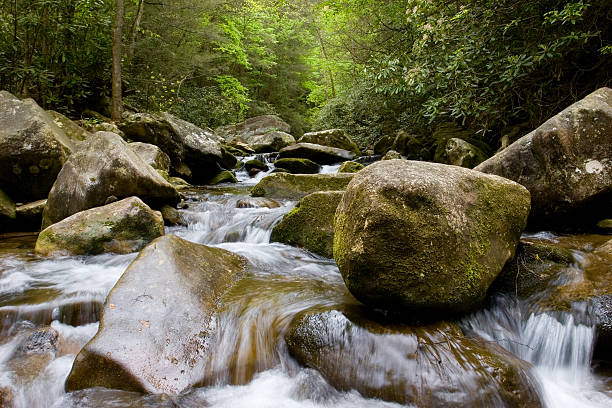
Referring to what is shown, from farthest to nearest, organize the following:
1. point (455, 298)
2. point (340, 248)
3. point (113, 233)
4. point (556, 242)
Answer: point (113, 233) < point (556, 242) < point (340, 248) < point (455, 298)

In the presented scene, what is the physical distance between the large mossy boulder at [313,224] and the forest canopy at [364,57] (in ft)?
9.74

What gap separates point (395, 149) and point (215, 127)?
9.93 meters

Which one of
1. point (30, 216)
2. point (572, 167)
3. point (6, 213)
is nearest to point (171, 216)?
point (30, 216)

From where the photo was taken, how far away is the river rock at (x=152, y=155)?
8.23 metres

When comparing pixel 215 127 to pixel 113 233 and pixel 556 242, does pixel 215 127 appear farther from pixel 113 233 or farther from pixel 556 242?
pixel 556 242

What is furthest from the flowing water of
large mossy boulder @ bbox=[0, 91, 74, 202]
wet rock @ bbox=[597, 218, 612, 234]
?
large mossy boulder @ bbox=[0, 91, 74, 202]

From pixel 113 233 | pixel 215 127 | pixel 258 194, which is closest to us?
pixel 113 233

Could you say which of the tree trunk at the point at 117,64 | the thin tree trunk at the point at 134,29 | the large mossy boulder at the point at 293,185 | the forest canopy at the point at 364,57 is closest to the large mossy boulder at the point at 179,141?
the tree trunk at the point at 117,64

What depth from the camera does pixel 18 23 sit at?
7.91 m

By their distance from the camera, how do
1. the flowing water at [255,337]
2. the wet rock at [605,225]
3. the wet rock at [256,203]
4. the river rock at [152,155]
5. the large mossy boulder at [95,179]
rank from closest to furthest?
the flowing water at [255,337]
the wet rock at [605,225]
the large mossy boulder at [95,179]
the wet rock at [256,203]
the river rock at [152,155]

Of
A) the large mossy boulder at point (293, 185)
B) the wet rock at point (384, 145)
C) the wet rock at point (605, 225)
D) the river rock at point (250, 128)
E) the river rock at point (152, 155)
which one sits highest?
the river rock at point (250, 128)

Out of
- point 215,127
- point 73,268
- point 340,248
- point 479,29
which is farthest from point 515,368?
point 215,127

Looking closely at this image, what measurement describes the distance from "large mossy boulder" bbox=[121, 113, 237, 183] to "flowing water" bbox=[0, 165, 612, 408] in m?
6.07

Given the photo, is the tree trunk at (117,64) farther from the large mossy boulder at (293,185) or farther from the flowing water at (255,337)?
the flowing water at (255,337)
